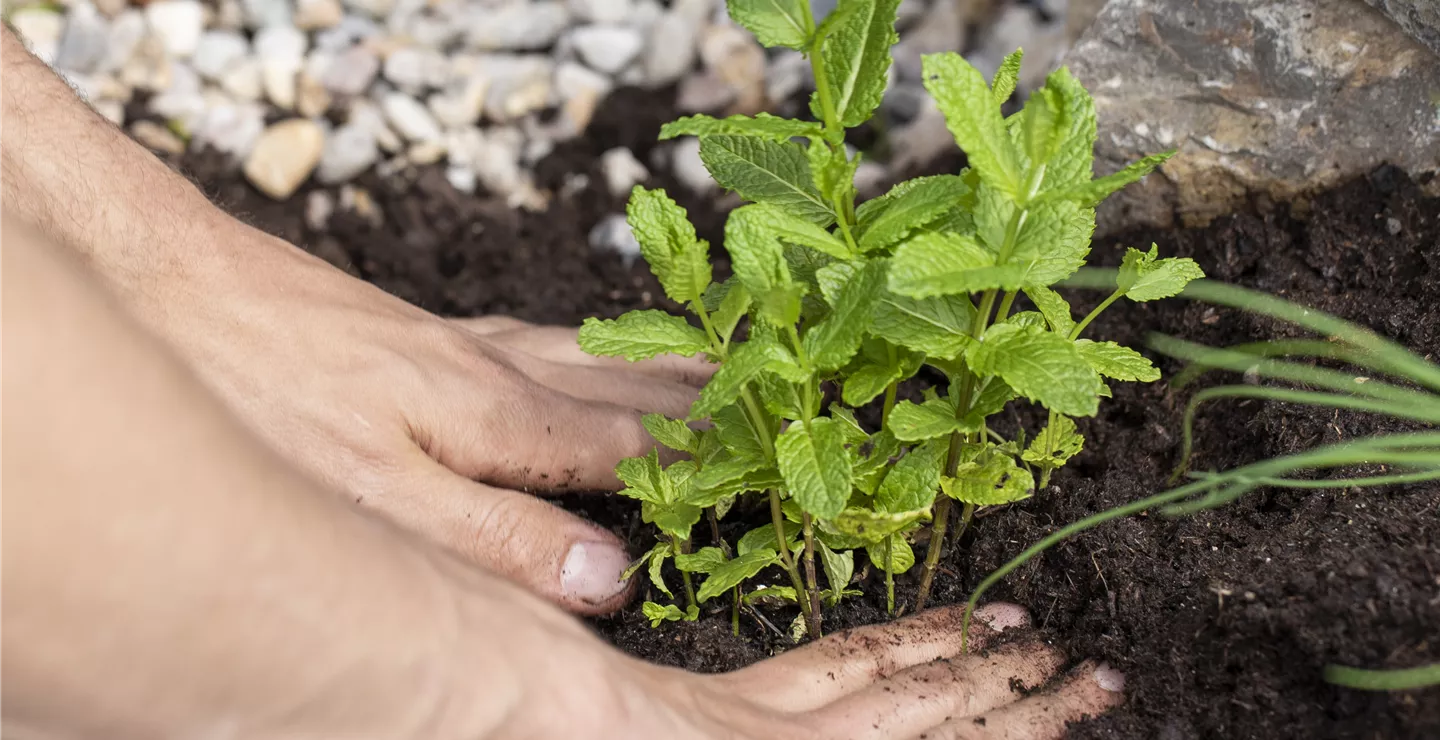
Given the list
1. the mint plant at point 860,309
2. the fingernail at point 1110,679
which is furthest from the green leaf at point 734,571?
the fingernail at point 1110,679

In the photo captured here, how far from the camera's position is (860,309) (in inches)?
54.1

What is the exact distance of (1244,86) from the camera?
213 centimetres

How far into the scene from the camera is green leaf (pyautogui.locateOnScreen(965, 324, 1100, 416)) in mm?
1295

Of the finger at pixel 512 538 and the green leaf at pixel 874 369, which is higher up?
the green leaf at pixel 874 369

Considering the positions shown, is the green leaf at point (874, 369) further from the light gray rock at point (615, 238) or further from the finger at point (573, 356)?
the light gray rock at point (615, 238)

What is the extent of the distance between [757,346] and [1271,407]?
921 mm

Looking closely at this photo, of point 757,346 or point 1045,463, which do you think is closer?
point 757,346

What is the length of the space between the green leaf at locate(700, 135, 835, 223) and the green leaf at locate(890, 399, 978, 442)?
286mm

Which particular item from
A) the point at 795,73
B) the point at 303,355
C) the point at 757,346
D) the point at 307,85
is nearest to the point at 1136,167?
the point at 757,346

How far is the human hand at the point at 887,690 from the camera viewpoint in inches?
55.6

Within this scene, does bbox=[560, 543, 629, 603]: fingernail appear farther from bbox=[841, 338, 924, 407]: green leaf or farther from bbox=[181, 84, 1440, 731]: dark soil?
bbox=[841, 338, 924, 407]: green leaf

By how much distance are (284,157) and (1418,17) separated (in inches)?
104

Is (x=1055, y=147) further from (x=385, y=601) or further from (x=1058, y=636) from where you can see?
(x=385, y=601)

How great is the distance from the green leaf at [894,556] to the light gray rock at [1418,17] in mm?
1189
